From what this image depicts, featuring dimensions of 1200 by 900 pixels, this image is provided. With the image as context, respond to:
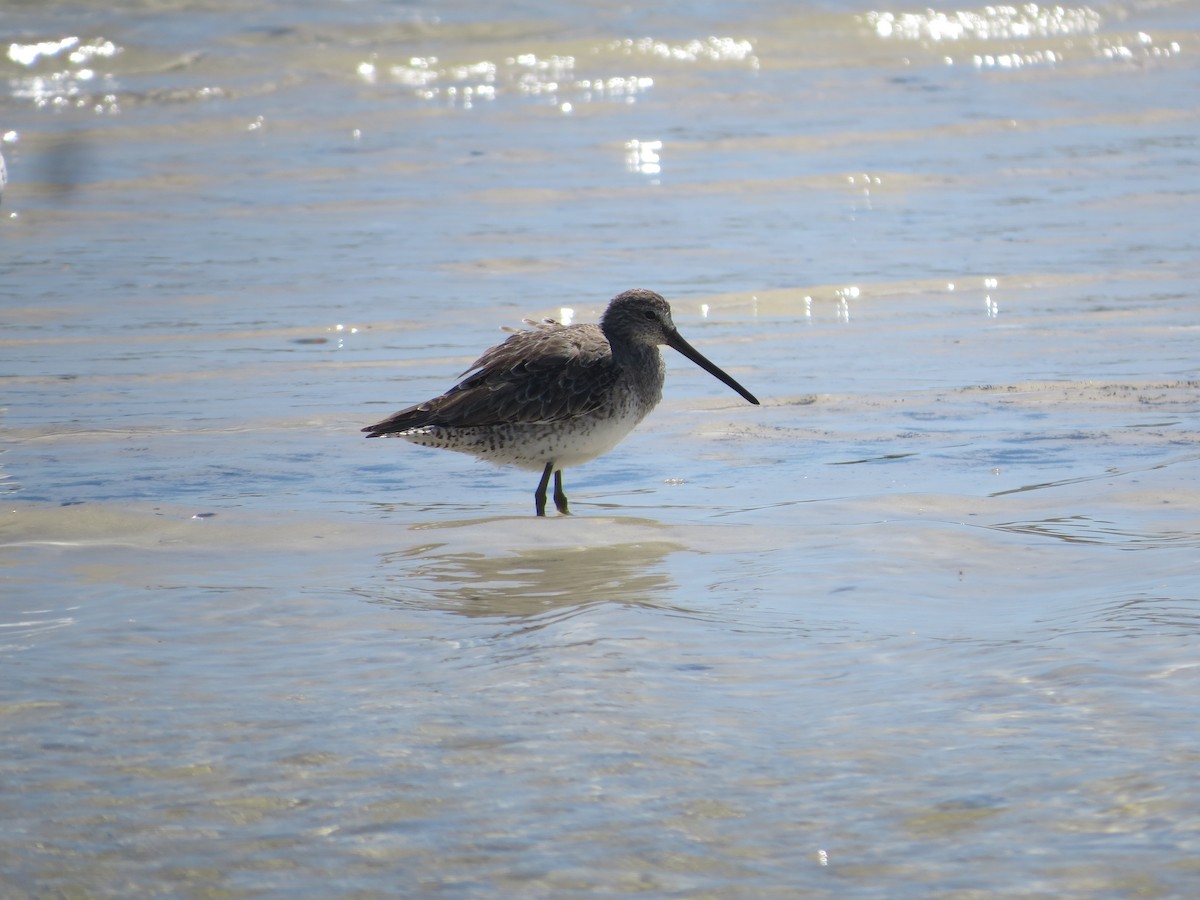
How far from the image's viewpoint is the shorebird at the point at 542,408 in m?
6.73

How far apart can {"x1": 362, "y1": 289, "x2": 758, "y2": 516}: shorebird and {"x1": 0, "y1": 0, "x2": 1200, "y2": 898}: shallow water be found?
0.26 m

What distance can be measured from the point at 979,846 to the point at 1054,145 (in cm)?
1307

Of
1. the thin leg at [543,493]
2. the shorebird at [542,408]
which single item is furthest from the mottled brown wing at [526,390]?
the thin leg at [543,493]

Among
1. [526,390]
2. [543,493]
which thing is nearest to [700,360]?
[526,390]

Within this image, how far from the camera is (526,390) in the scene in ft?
22.3

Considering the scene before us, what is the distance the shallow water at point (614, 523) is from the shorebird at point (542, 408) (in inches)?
10.3

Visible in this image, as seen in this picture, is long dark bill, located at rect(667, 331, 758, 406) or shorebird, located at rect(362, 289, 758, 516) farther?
long dark bill, located at rect(667, 331, 758, 406)

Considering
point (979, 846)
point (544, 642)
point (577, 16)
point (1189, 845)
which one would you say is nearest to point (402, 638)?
point (544, 642)

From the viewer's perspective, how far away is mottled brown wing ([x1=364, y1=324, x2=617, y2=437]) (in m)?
6.75

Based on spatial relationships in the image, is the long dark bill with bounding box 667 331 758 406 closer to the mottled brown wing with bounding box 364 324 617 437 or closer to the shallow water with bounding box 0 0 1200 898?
the shallow water with bounding box 0 0 1200 898

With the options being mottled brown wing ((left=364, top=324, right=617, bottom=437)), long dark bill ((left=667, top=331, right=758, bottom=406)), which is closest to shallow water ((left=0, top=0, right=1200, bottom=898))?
long dark bill ((left=667, top=331, right=758, bottom=406))

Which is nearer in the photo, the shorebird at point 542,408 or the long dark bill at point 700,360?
the shorebird at point 542,408

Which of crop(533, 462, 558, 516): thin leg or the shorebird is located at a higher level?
the shorebird

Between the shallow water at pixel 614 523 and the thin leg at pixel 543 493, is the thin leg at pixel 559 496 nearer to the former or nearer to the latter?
the thin leg at pixel 543 493
